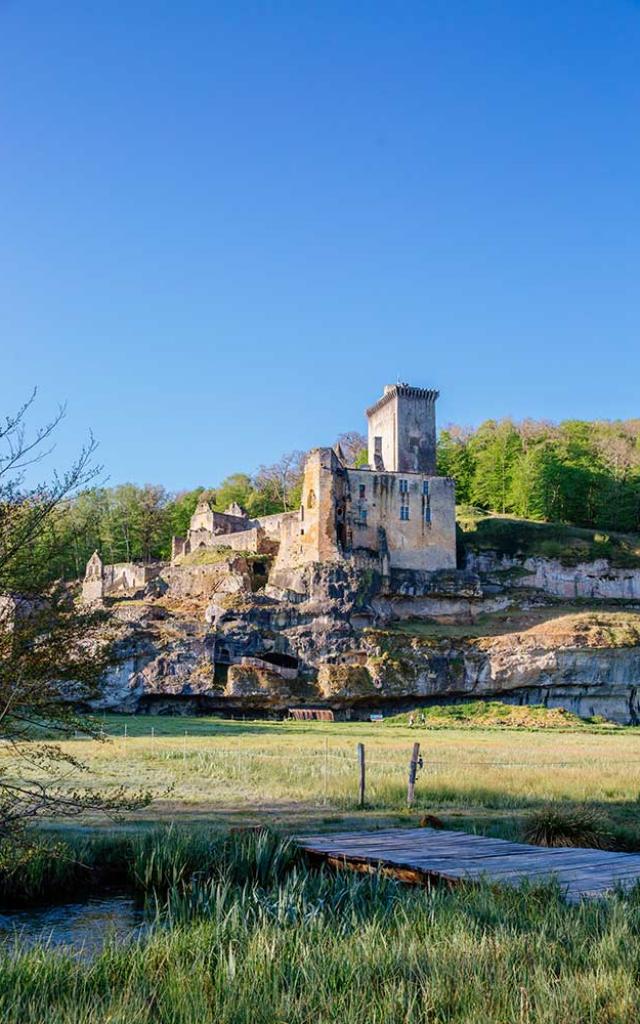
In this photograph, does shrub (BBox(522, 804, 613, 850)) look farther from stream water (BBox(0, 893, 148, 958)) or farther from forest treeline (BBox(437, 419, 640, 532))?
forest treeline (BBox(437, 419, 640, 532))

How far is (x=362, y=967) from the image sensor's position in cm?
706

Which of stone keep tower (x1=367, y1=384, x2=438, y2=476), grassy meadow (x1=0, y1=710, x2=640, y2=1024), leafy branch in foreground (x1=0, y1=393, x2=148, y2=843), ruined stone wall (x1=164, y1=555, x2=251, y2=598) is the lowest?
grassy meadow (x1=0, y1=710, x2=640, y2=1024)

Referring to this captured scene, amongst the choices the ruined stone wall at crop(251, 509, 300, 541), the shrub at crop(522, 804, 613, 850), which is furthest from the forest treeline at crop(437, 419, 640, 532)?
the shrub at crop(522, 804, 613, 850)

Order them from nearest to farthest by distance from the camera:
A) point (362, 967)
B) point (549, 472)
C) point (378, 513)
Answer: point (362, 967) → point (378, 513) → point (549, 472)

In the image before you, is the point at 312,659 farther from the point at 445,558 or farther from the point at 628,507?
the point at 628,507

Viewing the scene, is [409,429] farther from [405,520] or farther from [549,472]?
[549,472]

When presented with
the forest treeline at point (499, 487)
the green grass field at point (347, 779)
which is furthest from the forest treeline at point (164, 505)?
the green grass field at point (347, 779)

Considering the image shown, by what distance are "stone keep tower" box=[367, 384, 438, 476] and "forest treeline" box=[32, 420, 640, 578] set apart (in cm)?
1748

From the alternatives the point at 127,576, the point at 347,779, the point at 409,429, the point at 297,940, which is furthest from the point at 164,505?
the point at 297,940

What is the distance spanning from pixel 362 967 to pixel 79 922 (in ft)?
15.4

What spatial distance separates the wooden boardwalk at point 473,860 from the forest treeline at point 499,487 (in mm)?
73962

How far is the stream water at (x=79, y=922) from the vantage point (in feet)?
30.7

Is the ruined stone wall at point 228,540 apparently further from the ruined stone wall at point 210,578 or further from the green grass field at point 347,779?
the green grass field at point 347,779

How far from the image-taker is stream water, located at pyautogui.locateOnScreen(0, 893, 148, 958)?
30.7ft
